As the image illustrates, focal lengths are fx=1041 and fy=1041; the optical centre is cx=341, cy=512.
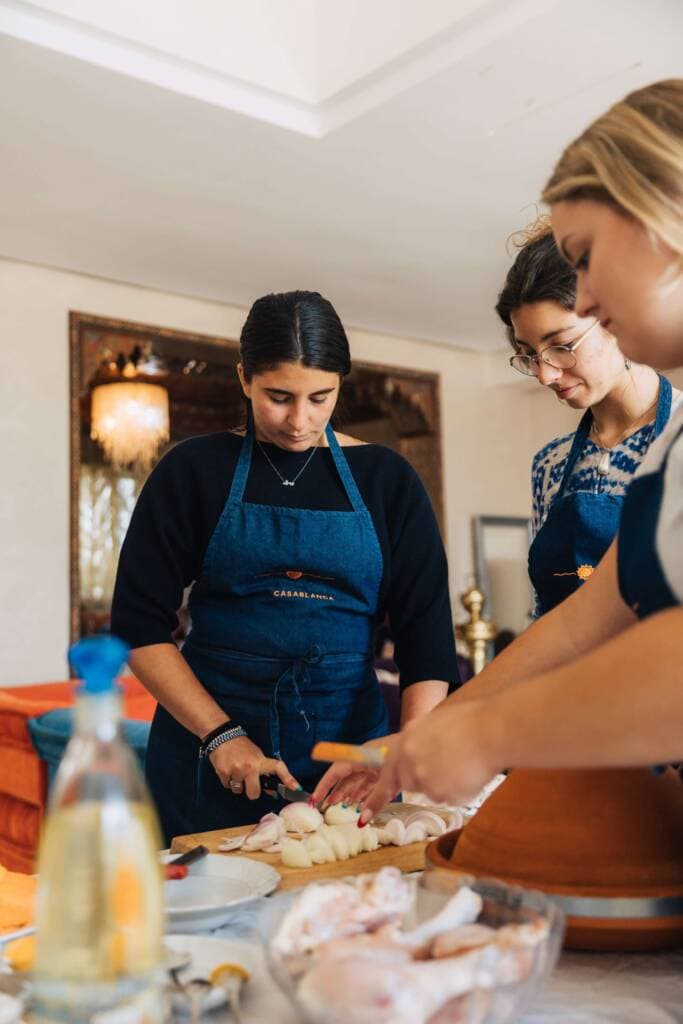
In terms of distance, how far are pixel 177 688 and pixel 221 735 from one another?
125 mm

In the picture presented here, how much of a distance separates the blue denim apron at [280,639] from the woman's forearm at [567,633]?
26.8 inches

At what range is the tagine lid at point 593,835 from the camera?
917mm

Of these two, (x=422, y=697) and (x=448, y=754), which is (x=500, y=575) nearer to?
(x=422, y=697)

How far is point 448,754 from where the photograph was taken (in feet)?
2.70

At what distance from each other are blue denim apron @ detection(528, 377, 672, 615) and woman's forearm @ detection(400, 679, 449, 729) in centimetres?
24

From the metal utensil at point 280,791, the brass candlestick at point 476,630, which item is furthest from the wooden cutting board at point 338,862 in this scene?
the brass candlestick at point 476,630

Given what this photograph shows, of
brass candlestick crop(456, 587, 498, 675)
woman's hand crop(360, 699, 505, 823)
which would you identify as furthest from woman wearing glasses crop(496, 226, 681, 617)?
brass candlestick crop(456, 587, 498, 675)

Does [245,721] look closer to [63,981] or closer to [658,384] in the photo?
[658,384]

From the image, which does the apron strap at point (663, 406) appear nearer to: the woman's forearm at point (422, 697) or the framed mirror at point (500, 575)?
the woman's forearm at point (422, 697)

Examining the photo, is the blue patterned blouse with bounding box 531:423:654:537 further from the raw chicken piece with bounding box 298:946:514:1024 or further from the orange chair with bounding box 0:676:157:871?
the orange chair with bounding box 0:676:157:871

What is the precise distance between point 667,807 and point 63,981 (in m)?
0.54

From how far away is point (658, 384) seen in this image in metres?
1.82

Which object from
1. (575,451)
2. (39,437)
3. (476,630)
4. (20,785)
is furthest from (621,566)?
(39,437)

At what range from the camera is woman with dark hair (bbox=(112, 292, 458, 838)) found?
188 centimetres
